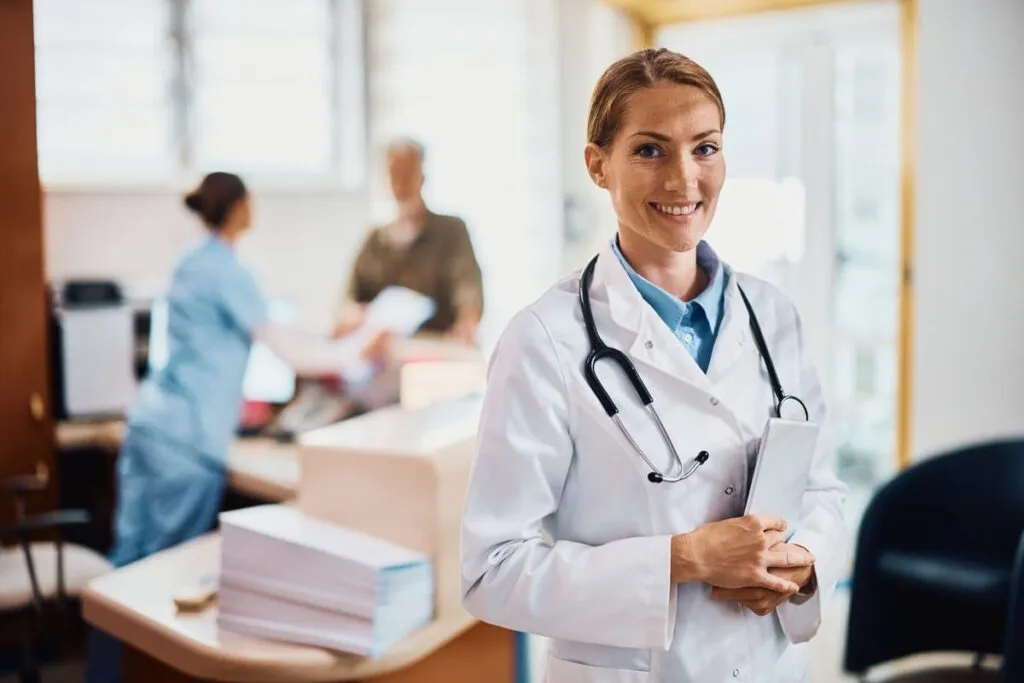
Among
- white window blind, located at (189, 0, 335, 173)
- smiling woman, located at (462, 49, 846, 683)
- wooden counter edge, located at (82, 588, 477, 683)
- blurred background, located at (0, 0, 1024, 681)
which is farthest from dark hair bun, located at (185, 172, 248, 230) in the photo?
smiling woman, located at (462, 49, 846, 683)

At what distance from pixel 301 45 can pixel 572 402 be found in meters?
2.92

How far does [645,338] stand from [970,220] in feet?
7.84

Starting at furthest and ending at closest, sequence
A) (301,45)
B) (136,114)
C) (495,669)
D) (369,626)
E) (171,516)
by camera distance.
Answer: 1. (301,45)
2. (136,114)
3. (171,516)
4. (495,669)
5. (369,626)

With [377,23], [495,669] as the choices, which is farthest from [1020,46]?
[495,669]

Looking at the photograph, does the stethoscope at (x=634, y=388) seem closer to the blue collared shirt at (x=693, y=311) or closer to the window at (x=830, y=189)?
the blue collared shirt at (x=693, y=311)

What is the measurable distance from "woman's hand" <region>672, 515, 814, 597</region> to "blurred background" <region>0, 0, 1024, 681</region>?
1.96 metres

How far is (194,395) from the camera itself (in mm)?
2535

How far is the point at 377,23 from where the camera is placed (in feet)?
12.4

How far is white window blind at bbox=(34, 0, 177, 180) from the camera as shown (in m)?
3.05

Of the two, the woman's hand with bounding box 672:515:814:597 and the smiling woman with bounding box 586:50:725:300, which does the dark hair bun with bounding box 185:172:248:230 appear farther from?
the woman's hand with bounding box 672:515:814:597

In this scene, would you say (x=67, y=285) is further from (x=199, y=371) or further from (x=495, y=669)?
(x=495, y=669)

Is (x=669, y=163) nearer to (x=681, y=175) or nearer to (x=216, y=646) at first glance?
(x=681, y=175)

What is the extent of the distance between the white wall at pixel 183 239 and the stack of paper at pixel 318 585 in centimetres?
211

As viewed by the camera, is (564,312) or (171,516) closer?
(564,312)
